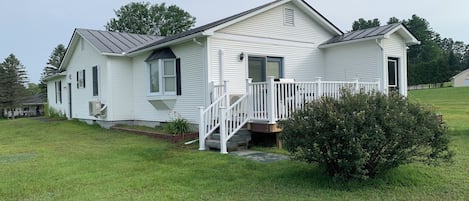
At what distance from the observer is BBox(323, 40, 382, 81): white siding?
40.6 ft

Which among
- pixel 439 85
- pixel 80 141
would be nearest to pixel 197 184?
pixel 80 141

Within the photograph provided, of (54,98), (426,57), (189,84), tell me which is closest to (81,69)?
(54,98)

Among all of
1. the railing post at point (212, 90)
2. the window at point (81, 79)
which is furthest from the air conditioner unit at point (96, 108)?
the railing post at point (212, 90)

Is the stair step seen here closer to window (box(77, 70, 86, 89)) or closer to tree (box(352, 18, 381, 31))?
window (box(77, 70, 86, 89))

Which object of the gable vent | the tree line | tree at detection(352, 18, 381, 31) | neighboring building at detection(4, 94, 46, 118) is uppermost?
tree at detection(352, 18, 381, 31)

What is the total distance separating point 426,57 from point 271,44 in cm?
7134

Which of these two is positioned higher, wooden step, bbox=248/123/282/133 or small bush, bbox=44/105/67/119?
wooden step, bbox=248/123/282/133

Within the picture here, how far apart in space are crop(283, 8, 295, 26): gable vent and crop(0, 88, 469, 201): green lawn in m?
6.39

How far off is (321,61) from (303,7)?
7.01ft

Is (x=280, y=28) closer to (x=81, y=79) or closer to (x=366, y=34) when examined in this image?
(x=366, y=34)

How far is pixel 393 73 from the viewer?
13039 millimetres

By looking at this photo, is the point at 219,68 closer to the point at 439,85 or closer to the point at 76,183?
the point at 76,183

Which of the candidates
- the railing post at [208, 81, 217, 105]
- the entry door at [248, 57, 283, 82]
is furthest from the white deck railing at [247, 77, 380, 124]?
the entry door at [248, 57, 283, 82]

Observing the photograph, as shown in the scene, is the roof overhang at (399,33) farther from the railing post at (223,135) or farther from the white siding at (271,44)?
the railing post at (223,135)
